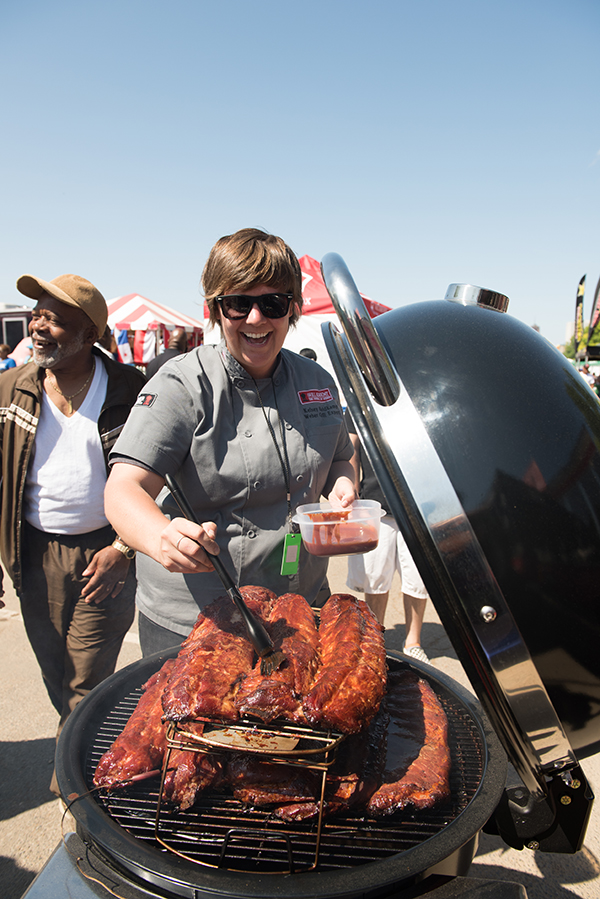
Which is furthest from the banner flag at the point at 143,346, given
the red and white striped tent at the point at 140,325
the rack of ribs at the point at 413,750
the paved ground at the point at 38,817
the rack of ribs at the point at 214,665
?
the rack of ribs at the point at 413,750

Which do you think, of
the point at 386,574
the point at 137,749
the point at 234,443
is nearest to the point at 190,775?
the point at 137,749

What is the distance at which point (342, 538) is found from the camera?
1.99 m

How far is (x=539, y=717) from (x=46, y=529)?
9.23 feet

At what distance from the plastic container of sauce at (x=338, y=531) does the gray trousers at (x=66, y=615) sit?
5.30ft

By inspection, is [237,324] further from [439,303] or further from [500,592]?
[500,592]

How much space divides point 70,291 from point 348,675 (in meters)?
2.67

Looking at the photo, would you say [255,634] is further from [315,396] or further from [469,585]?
[315,396]

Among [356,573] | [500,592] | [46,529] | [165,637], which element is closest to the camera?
[500,592]

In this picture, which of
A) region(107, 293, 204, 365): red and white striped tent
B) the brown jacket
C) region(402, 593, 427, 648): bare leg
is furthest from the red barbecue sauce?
region(107, 293, 204, 365): red and white striped tent

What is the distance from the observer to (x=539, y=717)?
0.98 meters

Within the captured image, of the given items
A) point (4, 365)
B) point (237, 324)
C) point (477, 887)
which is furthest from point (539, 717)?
point (4, 365)

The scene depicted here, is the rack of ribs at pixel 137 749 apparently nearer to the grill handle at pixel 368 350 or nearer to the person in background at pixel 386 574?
the grill handle at pixel 368 350

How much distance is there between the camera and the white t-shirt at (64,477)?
305cm

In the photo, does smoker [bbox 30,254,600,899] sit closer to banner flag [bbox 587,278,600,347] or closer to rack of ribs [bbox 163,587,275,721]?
rack of ribs [bbox 163,587,275,721]
